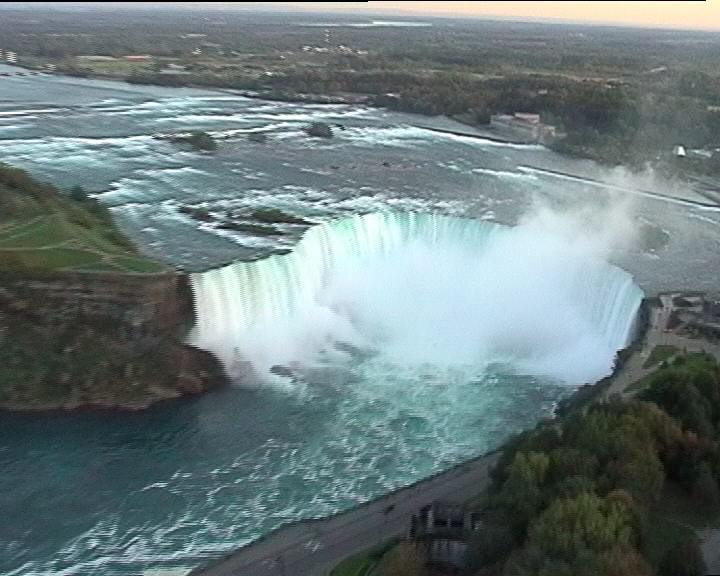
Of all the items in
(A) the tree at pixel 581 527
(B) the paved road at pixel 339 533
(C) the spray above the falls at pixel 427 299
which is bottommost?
(C) the spray above the falls at pixel 427 299

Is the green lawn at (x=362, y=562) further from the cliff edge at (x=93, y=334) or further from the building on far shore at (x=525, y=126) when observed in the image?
the building on far shore at (x=525, y=126)

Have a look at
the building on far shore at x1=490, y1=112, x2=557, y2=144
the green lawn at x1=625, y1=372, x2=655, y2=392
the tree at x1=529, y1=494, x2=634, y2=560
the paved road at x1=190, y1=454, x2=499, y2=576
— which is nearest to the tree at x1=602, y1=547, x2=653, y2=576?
the tree at x1=529, y1=494, x2=634, y2=560

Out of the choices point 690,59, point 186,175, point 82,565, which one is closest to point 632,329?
point 82,565

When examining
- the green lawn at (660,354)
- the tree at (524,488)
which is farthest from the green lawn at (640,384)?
the tree at (524,488)

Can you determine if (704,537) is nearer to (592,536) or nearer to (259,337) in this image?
(592,536)

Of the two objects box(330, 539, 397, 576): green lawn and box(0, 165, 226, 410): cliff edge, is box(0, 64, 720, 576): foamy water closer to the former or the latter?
box(0, 165, 226, 410): cliff edge
